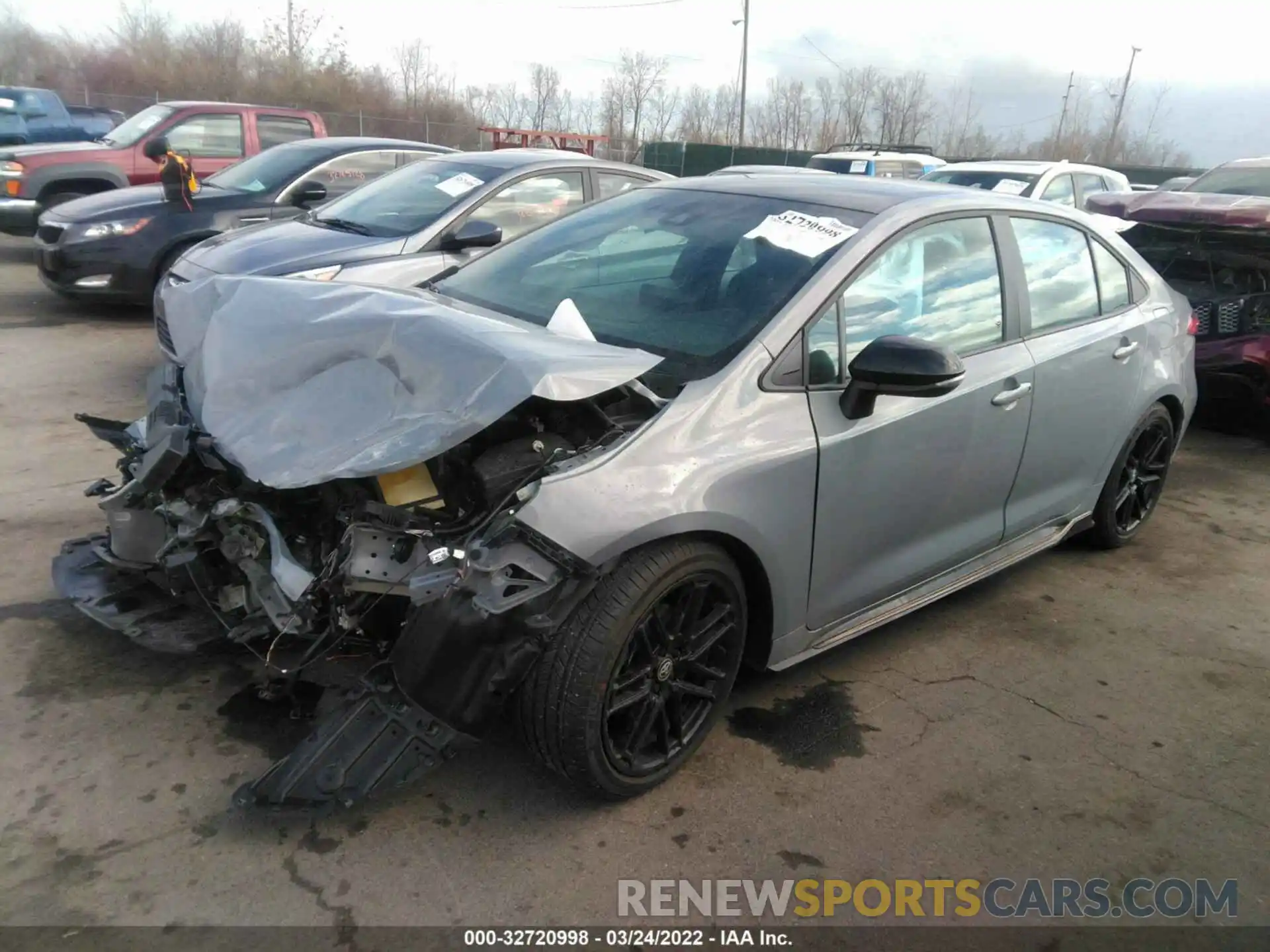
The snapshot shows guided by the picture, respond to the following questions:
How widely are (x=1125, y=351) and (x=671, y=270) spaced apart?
86.7 inches

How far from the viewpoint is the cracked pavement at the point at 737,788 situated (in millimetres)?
2502

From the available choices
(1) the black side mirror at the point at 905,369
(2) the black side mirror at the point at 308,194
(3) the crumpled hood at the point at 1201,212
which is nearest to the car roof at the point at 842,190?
(1) the black side mirror at the point at 905,369

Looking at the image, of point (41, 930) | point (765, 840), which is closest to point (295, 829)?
point (41, 930)

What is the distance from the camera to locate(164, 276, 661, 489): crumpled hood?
2.65 metres

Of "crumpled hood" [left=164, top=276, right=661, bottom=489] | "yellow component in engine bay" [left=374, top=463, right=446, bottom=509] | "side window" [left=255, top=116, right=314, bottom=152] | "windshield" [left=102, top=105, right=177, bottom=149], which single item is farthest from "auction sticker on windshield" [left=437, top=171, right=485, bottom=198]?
"windshield" [left=102, top=105, right=177, bottom=149]

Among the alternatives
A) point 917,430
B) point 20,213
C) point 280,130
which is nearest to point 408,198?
point 917,430

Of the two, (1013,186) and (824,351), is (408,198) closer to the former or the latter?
(824,351)

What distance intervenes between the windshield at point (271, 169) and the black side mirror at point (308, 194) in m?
0.17

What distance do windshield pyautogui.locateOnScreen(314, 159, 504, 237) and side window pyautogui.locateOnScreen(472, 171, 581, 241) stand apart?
0.54 feet

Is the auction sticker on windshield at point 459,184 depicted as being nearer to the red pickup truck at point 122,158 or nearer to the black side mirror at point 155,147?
the black side mirror at point 155,147

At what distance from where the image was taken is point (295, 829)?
2.68 meters

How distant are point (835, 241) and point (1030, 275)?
1114mm

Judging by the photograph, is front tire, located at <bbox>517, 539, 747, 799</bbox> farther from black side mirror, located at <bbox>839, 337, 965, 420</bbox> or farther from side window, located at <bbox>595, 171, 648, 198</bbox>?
side window, located at <bbox>595, 171, 648, 198</bbox>

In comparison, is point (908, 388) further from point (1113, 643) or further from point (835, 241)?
point (1113, 643)
